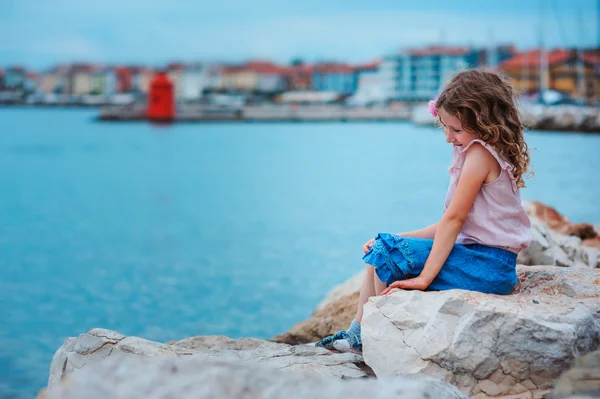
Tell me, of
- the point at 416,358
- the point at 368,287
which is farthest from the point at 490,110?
the point at 416,358

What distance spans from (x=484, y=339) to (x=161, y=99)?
221 ft

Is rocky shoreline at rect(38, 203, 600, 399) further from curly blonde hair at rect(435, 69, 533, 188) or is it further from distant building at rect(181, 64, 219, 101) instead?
distant building at rect(181, 64, 219, 101)

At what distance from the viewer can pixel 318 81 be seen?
119 metres

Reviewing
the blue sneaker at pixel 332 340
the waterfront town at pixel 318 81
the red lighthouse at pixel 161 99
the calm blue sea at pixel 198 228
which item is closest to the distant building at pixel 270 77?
the waterfront town at pixel 318 81

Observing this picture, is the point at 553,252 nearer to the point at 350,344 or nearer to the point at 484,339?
the point at 350,344

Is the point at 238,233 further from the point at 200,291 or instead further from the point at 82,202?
the point at 82,202

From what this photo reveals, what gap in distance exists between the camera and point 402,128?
230 feet

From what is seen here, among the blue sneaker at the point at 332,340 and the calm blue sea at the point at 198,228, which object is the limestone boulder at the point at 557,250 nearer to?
the blue sneaker at the point at 332,340

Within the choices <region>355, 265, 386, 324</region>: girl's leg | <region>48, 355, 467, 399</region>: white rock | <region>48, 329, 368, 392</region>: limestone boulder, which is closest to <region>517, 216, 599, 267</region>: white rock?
<region>355, 265, 386, 324</region>: girl's leg

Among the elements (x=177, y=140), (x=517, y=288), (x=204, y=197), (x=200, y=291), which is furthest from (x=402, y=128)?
(x=517, y=288)

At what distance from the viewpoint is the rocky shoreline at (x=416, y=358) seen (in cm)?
195

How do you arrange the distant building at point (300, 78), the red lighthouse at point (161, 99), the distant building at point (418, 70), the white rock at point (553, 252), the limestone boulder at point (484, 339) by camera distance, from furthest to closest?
the distant building at point (300, 78) → the distant building at point (418, 70) → the red lighthouse at point (161, 99) → the white rock at point (553, 252) → the limestone boulder at point (484, 339)

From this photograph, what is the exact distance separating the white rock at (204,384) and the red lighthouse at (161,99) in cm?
6622

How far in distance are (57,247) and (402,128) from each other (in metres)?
56.6
